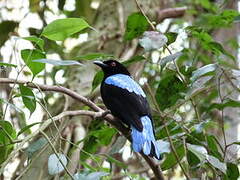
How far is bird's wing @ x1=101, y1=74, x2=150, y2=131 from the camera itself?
3117mm

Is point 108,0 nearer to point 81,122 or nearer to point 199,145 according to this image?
point 81,122

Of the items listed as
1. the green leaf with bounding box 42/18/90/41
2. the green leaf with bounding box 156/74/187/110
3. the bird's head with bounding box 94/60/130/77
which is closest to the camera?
the green leaf with bounding box 42/18/90/41

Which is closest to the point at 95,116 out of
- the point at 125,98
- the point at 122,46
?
the point at 125,98

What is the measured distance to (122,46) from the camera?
175 inches

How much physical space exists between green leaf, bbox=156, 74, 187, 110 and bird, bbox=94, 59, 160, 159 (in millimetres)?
211

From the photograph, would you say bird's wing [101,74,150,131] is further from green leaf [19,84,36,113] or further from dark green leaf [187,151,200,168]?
green leaf [19,84,36,113]

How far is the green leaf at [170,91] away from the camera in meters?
2.82

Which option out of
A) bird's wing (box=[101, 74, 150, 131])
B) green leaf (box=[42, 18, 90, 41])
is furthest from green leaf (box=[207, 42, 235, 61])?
green leaf (box=[42, 18, 90, 41])

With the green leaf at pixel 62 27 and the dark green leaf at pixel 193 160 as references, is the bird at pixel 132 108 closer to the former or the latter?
the dark green leaf at pixel 193 160

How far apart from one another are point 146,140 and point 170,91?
32cm

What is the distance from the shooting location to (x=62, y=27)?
7.62ft

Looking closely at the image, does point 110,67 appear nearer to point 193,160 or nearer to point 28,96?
point 193,160

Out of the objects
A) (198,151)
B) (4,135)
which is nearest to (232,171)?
(198,151)

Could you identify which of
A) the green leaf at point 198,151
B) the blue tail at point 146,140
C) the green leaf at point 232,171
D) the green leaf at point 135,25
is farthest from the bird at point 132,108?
the green leaf at point 135,25
